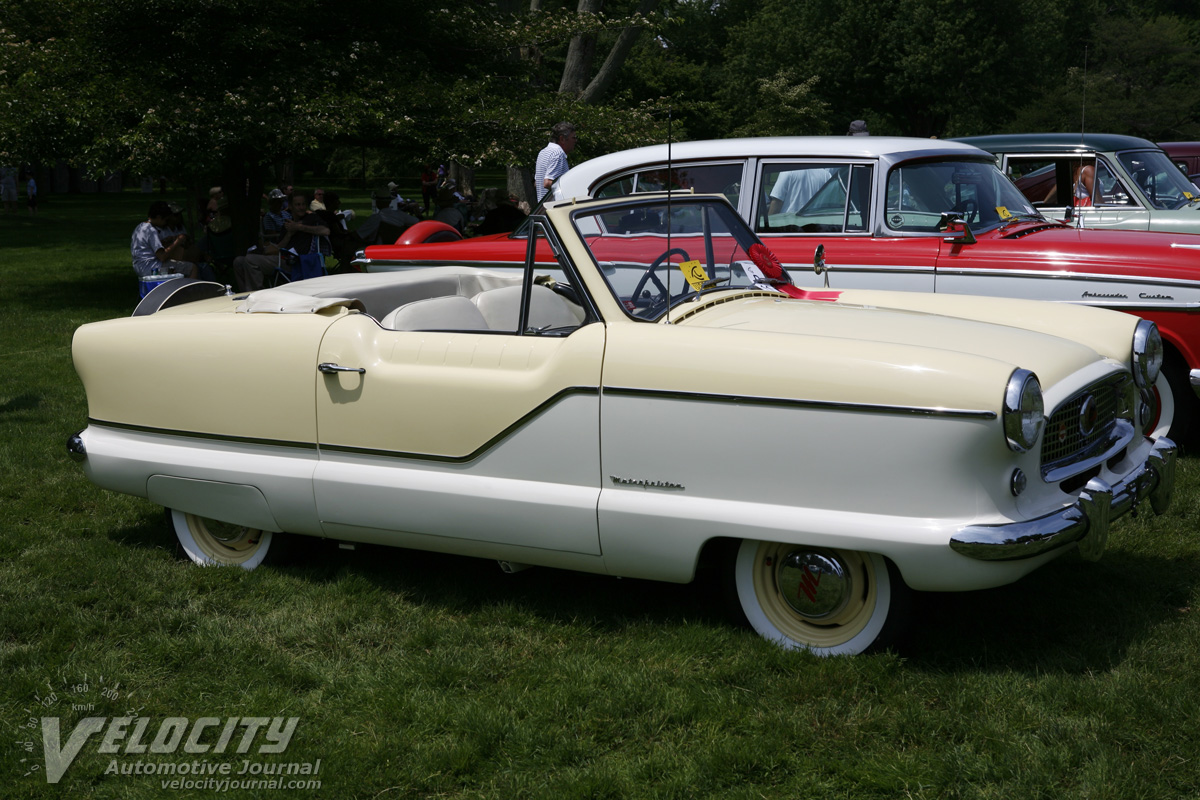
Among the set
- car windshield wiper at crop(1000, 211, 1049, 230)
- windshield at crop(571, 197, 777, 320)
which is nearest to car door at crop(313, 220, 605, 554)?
windshield at crop(571, 197, 777, 320)

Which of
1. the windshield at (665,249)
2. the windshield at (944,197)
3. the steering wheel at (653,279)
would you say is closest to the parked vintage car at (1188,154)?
the windshield at (944,197)

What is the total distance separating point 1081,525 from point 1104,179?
686 cm

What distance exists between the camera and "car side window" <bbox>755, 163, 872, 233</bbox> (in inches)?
266

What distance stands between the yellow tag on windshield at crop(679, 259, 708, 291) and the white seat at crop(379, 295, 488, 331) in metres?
0.85

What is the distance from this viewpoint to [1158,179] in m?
9.61

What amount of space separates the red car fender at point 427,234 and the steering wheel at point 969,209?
12.1 ft

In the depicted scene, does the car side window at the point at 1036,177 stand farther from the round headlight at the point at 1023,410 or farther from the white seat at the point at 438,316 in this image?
the round headlight at the point at 1023,410

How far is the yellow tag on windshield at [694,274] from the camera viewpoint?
4.25 metres

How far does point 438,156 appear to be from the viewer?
1302 centimetres

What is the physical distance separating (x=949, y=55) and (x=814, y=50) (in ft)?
19.1

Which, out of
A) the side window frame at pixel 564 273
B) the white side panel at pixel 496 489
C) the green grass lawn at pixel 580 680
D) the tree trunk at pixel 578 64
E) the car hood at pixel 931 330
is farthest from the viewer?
the tree trunk at pixel 578 64

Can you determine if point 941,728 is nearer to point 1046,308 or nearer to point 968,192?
point 1046,308

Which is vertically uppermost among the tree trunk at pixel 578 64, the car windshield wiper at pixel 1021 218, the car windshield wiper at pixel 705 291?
the tree trunk at pixel 578 64

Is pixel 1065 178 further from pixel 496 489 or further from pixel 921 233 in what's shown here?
pixel 496 489
